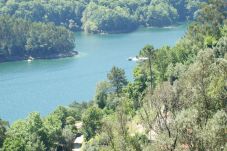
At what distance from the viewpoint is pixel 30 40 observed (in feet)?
350

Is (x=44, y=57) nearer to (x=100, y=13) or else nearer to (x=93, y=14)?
(x=100, y=13)

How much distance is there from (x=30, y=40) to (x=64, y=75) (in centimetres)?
2618

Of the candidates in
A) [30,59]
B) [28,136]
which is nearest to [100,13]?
[30,59]

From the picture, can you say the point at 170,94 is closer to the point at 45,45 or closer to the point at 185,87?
the point at 185,87

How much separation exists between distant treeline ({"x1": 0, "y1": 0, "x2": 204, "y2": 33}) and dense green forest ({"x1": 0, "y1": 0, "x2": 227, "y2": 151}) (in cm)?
7988

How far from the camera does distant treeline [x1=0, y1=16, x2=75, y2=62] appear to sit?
104m

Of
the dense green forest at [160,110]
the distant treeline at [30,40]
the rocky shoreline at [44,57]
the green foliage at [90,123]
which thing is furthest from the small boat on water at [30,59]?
the green foliage at [90,123]

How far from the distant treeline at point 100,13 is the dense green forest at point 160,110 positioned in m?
79.9

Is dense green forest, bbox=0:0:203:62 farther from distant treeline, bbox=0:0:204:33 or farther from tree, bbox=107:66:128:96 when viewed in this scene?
tree, bbox=107:66:128:96

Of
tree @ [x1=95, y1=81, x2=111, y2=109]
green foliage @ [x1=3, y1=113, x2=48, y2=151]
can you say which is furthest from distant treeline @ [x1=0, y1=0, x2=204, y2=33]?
green foliage @ [x1=3, y1=113, x2=48, y2=151]

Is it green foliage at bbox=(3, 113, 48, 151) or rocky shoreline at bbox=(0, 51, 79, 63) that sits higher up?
green foliage at bbox=(3, 113, 48, 151)

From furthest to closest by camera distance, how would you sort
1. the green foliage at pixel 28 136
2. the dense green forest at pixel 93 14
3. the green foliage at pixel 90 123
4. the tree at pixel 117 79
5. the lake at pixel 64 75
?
the dense green forest at pixel 93 14, the lake at pixel 64 75, the tree at pixel 117 79, the green foliage at pixel 90 123, the green foliage at pixel 28 136

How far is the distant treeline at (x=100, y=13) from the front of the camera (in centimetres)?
13612

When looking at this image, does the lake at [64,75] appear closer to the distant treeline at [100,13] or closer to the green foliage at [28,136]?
the distant treeline at [100,13]
